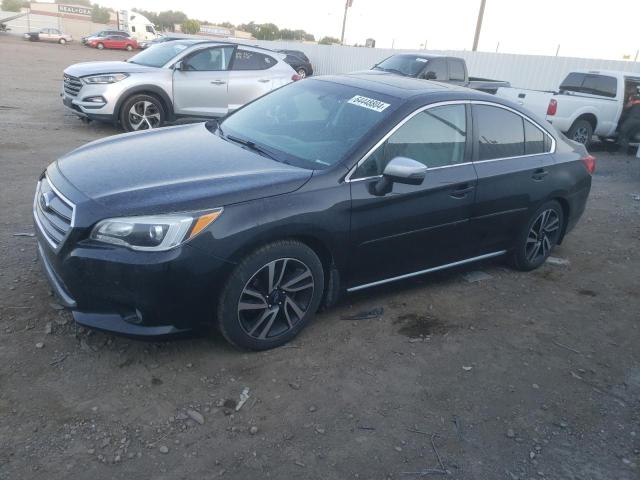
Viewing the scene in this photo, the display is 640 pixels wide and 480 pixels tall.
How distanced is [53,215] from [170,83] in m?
6.84

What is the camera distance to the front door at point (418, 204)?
3.82 metres

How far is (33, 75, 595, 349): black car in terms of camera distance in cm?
309

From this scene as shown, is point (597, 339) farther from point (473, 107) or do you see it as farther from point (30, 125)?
point (30, 125)

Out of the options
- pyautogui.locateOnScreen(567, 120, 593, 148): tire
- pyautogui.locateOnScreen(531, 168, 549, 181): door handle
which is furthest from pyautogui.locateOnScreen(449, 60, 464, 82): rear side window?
pyautogui.locateOnScreen(531, 168, 549, 181): door handle

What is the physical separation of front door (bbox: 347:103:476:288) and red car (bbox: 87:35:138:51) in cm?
4736

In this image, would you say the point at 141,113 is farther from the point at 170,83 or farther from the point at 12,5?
the point at 12,5

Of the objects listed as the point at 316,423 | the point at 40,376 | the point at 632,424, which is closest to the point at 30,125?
the point at 40,376

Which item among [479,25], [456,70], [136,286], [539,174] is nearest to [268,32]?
[479,25]

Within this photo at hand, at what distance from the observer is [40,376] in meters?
3.13

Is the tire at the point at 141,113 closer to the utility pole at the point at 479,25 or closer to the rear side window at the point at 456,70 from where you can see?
the rear side window at the point at 456,70

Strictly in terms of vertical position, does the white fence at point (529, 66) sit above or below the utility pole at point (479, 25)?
below

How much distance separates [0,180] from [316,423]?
17.7 ft

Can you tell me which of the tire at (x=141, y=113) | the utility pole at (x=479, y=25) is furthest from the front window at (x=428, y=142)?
the utility pole at (x=479, y=25)

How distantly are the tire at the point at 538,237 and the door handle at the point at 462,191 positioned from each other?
3.32 feet
